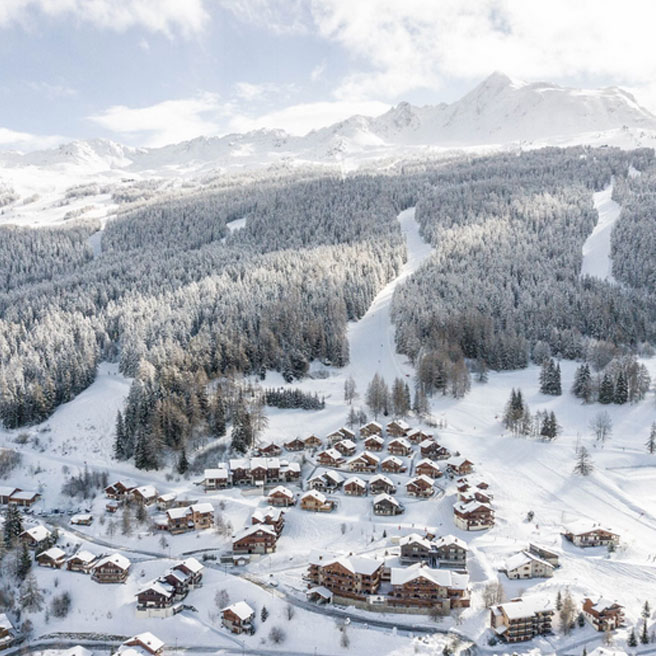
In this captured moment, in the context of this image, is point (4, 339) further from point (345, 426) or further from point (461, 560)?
point (461, 560)

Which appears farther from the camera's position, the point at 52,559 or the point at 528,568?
the point at 52,559

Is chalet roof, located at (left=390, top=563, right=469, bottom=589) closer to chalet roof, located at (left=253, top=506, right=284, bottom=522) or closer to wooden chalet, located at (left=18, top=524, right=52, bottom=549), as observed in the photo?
chalet roof, located at (left=253, top=506, right=284, bottom=522)

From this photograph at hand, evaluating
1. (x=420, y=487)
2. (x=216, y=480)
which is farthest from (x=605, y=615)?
(x=216, y=480)

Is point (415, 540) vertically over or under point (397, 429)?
under

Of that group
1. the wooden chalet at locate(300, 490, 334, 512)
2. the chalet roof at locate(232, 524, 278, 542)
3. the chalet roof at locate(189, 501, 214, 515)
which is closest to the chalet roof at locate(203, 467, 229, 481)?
the chalet roof at locate(189, 501, 214, 515)

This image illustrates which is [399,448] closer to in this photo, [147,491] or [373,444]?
[373,444]

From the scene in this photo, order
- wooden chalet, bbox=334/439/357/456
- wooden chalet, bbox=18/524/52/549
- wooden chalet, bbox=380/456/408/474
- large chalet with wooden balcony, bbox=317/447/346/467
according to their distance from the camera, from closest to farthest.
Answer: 1. wooden chalet, bbox=18/524/52/549
2. wooden chalet, bbox=380/456/408/474
3. large chalet with wooden balcony, bbox=317/447/346/467
4. wooden chalet, bbox=334/439/357/456
